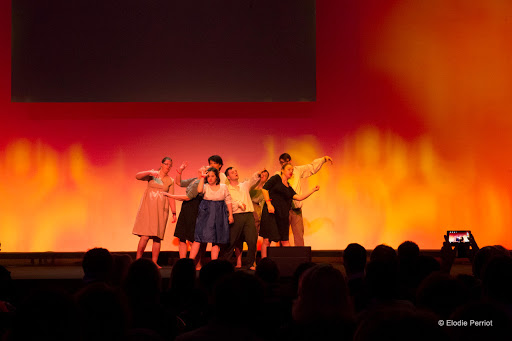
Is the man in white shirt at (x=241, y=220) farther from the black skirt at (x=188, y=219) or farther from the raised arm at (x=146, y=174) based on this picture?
the raised arm at (x=146, y=174)

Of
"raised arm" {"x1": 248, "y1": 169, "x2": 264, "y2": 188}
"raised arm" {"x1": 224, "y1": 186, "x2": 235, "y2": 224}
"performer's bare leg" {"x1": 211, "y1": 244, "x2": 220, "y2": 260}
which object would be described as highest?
"raised arm" {"x1": 248, "y1": 169, "x2": 264, "y2": 188}

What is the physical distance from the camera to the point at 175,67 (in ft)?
27.7

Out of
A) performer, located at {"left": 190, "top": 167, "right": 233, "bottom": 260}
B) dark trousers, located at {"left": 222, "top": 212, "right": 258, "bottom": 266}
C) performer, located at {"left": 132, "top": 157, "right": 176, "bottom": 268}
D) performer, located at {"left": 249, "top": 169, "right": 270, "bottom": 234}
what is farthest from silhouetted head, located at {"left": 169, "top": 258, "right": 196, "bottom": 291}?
performer, located at {"left": 249, "top": 169, "right": 270, "bottom": 234}

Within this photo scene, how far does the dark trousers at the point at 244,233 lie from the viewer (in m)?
7.38

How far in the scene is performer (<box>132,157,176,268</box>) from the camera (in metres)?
7.48

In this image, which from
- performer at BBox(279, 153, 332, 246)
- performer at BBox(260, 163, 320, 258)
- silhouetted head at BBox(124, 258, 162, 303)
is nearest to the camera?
silhouetted head at BBox(124, 258, 162, 303)

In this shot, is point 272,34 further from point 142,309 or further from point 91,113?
point 142,309

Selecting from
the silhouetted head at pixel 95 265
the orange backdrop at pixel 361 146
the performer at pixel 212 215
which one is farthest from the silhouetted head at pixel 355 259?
the orange backdrop at pixel 361 146

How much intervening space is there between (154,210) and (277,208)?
161 centimetres

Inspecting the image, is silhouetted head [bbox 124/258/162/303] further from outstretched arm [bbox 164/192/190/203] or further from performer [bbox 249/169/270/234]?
performer [bbox 249/169/270/234]

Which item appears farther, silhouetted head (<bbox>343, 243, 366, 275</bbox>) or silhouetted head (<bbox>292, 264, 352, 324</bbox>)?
silhouetted head (<bbox>343, 243, 366, 275</bbox>)

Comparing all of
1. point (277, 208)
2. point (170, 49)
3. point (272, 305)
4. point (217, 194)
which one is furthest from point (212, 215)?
point (272, 305)

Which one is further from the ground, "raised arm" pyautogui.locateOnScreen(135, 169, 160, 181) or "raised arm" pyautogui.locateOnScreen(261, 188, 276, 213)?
"raised arm" pyautogui.locateOnScreen(135, 169, 160, 181)

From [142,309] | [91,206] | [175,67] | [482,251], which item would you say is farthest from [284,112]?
[142,309]
